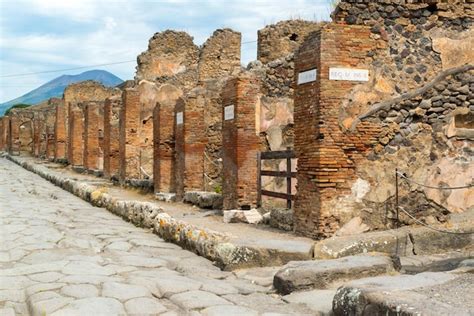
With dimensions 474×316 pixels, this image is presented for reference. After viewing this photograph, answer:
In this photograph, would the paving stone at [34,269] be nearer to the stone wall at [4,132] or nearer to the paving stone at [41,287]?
the paving stone at [41,287]

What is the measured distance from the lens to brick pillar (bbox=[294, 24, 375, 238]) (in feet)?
21.3

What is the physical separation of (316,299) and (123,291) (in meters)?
1.32

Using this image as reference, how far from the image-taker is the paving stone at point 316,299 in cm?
374

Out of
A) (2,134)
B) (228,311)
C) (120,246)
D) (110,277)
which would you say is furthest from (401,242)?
(2,134)

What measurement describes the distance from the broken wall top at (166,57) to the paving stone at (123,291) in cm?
1910

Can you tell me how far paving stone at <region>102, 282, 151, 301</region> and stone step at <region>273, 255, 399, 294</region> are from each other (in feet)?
3.32

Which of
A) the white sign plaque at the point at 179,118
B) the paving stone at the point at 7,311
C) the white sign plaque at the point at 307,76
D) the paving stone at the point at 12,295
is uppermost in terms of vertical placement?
the white sign plaque at the point at 307,76

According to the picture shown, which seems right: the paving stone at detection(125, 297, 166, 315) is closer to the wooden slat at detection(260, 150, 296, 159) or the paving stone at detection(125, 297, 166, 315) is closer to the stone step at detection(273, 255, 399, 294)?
the stone step at detection(273, 255, 399, 294)

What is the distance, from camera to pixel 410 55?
6855 mm

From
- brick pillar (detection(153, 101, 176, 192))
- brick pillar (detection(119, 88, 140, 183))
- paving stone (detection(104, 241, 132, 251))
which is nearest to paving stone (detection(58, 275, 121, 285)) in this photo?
paving stone (detection(104, 241, 132, 251))

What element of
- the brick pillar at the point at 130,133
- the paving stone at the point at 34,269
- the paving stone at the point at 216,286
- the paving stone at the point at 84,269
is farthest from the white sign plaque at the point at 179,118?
the paving stone at the point at 216,286

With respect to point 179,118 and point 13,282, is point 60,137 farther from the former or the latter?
point 13,282

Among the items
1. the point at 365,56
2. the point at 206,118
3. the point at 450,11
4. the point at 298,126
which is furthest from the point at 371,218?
the point at 206,118

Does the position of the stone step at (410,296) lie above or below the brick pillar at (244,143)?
below
